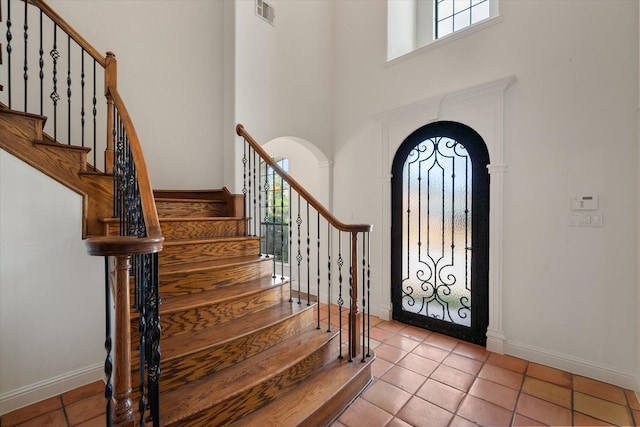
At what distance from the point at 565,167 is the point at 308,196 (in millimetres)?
2068

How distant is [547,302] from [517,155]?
127 cm

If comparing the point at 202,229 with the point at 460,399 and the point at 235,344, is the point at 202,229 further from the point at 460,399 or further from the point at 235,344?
the point at 460,399

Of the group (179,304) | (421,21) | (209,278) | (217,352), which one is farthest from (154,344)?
(421,21)

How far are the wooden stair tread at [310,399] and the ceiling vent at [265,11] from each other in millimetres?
3520

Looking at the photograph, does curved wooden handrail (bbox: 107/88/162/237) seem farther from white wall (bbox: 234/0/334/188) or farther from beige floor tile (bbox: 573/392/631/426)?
beige floor tile (bbox: 573/392/631/426)

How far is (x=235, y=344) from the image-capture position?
176cm

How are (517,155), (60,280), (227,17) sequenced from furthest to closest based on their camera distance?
(227,17), (517,155), (60,280)

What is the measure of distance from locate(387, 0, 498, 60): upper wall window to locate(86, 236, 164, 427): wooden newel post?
3.37 metres

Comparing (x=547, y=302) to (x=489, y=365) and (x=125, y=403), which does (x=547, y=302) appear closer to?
(x=489, y=365)

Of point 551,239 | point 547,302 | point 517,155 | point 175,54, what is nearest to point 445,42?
point 517,155

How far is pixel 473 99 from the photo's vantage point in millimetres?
2777

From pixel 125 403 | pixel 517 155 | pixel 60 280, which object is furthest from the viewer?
pixel 517 155

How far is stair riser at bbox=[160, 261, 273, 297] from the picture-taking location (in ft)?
6.39

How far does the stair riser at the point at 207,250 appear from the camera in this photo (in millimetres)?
2180
